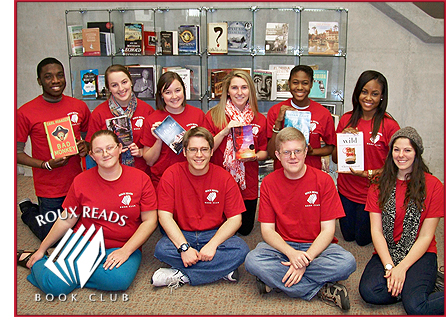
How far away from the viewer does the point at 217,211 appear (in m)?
3.20

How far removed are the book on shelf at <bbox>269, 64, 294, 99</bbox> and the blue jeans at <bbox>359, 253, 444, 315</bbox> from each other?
8.52 feet

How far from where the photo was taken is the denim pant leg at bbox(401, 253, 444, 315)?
2555 mm

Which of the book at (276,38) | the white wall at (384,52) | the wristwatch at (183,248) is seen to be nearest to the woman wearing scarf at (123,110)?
the wristwatch at (183,248)

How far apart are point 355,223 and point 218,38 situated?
2.64 metres

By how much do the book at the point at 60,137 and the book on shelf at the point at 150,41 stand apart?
1.92 m

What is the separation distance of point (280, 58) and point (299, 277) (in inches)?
120

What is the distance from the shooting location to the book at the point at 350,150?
140 inches

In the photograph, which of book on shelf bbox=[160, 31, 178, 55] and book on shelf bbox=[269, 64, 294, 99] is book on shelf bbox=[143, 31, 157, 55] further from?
book on shelf bbox=[269, 64, 294, 99]

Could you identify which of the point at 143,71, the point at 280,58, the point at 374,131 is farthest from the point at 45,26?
the point at 374,131

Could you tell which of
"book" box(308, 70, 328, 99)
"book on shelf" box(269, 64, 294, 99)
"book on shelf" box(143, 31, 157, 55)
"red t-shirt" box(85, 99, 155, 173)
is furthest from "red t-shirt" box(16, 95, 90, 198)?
"book" box(308, 70, 328, 99)

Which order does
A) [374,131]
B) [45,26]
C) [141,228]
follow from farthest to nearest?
[45,26] < [374,131] < [141,228]

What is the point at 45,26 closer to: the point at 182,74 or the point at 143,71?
the point at 143,71

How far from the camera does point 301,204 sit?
2.97 metres

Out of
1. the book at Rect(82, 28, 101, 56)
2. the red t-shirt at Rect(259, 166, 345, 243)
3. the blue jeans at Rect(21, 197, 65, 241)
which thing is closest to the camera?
the red t-shirt at Rect(259, 166, 345, 243)
